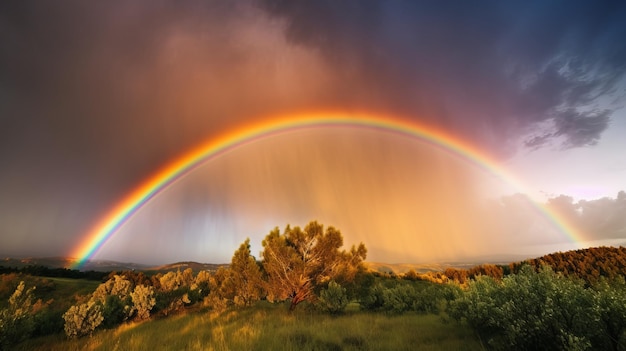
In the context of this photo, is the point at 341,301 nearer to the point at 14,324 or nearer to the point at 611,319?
the point at 611,319

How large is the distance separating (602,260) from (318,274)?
80.6 m

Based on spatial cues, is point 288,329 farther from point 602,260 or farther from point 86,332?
point 602,260

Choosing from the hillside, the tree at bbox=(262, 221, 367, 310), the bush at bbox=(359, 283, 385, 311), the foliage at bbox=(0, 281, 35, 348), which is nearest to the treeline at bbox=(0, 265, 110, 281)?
the tree at bbox=(262, 221, 367, 310)

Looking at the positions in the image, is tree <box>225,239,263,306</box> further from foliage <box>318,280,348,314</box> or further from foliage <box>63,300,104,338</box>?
foliage <box>63,300,104,338</box>

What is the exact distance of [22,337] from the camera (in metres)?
10.4

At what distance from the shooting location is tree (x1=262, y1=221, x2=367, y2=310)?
20.1m

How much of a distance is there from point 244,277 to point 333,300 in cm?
830

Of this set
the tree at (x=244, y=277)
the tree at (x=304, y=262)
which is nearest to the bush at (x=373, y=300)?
the tree at (x=304, y=262)

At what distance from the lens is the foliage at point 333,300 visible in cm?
1814

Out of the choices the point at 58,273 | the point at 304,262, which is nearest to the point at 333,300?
the point at 304,262

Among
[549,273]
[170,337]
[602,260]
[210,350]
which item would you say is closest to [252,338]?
[210,350]

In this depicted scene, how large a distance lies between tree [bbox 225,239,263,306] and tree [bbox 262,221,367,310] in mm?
1165

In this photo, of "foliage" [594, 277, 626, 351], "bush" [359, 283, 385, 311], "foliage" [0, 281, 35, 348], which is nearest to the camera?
"foliage" [594, 277, 626, 351]

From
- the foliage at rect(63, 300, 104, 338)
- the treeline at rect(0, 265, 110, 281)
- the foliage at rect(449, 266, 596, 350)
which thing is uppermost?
the foliage at rect(449, 266, 596, 350)
